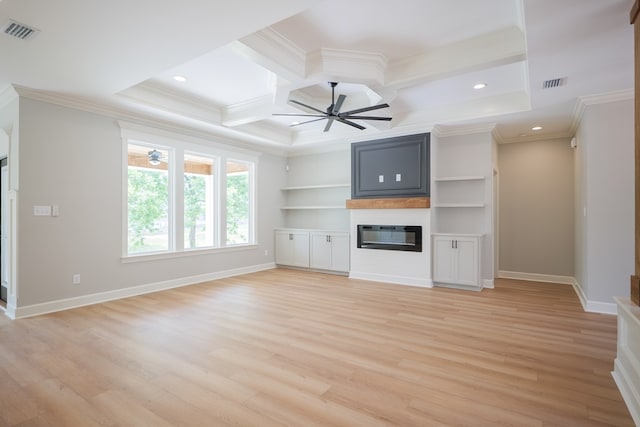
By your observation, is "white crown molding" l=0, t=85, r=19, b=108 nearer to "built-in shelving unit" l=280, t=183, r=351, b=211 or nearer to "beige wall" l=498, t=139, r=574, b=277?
"built-in shelving unit" l=280, t=183, r=351, b=211

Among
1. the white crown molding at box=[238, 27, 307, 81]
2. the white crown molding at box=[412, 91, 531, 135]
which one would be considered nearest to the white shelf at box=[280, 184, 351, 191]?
the white crown molding at box=[412, 91, 531, 135]

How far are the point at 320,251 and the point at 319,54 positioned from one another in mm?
4105

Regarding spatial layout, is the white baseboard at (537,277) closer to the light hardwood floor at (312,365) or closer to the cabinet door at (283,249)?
the light hardwood floor at (312,365)

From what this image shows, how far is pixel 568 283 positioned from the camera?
5688 mm

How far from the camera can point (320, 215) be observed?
741cm

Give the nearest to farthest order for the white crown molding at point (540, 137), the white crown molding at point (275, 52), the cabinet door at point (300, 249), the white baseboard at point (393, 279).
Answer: the white crown molding at point (275, 52), the white baseboard at point (393, 279), the white crown molding at point (540, 137), the cabinet door at point (300, 249)

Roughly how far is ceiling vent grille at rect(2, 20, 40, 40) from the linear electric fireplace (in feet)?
16.3

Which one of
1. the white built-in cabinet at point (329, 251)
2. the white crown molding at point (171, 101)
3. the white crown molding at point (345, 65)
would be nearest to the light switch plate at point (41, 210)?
the white crown molding at point (171, 101)

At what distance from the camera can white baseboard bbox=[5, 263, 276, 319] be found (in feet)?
12.5

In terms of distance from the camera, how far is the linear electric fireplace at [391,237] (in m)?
5.52

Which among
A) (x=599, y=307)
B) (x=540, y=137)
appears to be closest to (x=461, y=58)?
(x=599, y=307)

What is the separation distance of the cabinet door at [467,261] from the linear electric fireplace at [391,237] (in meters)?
0.63

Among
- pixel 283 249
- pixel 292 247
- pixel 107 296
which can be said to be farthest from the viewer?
pixel 283 249

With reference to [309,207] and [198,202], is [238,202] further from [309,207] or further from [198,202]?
[309,207]
